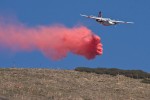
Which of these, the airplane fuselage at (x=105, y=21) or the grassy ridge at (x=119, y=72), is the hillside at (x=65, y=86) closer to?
the grassy ridge at (x=119, y=72)

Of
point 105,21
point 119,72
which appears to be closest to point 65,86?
point 119,72

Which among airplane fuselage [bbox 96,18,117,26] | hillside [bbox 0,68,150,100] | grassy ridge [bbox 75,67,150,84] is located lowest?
hillside [bbox 0,68,150,100]

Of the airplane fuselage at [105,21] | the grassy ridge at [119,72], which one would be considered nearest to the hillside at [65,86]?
the grassy ridge at [119,72]

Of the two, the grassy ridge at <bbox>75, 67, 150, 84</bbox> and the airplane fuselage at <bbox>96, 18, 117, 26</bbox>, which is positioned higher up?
the airplane fuselage at <bbox>96, 18, 117, 26</bbox>

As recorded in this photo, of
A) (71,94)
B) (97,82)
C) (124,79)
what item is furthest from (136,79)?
(71,94)

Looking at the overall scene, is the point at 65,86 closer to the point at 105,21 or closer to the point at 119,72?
the point at 119,72

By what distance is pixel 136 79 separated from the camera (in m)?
63.7

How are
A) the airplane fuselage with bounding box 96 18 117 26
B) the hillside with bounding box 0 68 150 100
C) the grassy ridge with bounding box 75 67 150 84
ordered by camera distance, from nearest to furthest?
1. the hillside with bounding box 0 68 150 100
2. the grassy ridge with bounding box 75 67 150 84
3. the airplane fuselage with bounding box 96 18 117 26

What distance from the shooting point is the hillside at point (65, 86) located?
148 feet

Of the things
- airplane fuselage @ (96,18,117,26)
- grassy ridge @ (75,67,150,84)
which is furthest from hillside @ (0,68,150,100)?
airplane fuselage @ (96,18,117,26)

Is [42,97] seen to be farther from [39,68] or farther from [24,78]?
[39,68]

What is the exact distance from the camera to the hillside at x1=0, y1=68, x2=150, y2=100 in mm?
45062

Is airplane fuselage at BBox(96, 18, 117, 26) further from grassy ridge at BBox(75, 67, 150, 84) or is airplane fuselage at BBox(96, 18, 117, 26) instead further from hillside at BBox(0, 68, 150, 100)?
hillside at BBox(0, 68, 150, 100)

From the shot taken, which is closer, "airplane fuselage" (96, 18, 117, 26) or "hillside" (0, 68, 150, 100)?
"hillside" (0, 68, 150, 100)
